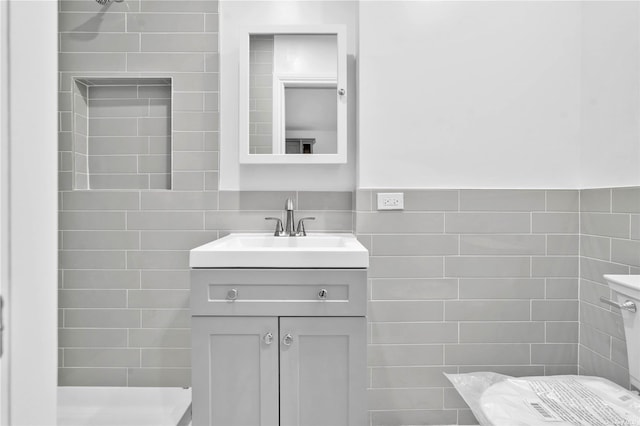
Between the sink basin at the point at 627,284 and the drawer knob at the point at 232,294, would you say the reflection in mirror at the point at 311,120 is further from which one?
the sink basin at the point at 627,284

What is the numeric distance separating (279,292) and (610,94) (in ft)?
5.40

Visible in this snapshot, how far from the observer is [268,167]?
7.36 feet

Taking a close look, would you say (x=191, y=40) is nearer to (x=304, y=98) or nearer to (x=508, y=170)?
(x=304, y=98)

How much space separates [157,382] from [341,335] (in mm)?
1199

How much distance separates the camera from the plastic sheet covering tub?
4.30ft

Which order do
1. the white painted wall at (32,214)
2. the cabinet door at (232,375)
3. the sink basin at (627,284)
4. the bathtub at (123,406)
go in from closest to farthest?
1. the white painted wall at (32,214)
2. the sink basin at (627,284)
3. the cabinet door at (232,375)
4. the bathtub at (123,406)

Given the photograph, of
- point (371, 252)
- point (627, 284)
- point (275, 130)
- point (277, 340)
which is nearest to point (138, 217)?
point (275, 130)

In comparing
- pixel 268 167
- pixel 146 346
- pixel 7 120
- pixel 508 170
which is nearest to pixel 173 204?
pixel 268 167

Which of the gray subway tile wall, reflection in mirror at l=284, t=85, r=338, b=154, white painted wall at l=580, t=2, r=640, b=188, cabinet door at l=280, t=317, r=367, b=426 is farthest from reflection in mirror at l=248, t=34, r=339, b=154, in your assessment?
white painted wall at l=580, t=2, r=640, b=188

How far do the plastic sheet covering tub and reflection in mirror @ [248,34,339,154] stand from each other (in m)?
1.28

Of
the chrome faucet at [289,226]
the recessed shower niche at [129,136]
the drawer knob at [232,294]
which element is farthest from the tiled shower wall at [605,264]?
the recessed shower niche at [129,136]

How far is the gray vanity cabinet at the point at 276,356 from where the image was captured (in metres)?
1.63

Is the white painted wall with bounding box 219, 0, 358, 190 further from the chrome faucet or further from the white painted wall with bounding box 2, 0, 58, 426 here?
the white painted wall with bounding box 2, 0, 58, 426

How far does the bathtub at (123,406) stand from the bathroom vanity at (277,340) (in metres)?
0.56
